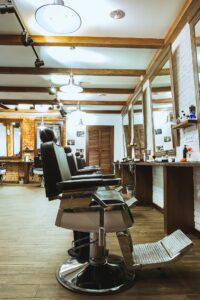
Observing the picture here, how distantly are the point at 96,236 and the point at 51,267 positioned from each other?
529 millimetres

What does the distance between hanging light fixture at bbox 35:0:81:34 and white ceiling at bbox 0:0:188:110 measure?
0.63 metres

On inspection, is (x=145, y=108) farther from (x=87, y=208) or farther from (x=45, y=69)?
(x=87, y=208)

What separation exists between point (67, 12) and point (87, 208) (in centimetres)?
202

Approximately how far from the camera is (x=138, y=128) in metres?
5.97

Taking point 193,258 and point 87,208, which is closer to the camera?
point 87,208

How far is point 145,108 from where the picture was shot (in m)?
5.16

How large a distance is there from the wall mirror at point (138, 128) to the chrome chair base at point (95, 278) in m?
3.86

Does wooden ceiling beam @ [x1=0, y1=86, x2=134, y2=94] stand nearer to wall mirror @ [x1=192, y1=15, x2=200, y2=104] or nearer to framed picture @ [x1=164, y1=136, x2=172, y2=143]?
framed picture @ [x1=164, y1=136, x2=172, y2=143]

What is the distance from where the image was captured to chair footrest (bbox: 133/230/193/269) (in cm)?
157

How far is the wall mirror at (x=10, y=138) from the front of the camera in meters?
9.66

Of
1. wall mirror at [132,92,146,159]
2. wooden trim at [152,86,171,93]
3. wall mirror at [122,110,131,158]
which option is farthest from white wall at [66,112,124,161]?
wooden trim at [152,86,171,93]

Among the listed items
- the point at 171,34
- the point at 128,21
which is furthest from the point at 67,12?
the point at 171,34

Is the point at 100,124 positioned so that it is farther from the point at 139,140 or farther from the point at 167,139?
the point at 167,139

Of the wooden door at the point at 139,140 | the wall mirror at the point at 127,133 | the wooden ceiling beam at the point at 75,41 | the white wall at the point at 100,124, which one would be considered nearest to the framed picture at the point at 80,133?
the white wall at the point at 100,124
